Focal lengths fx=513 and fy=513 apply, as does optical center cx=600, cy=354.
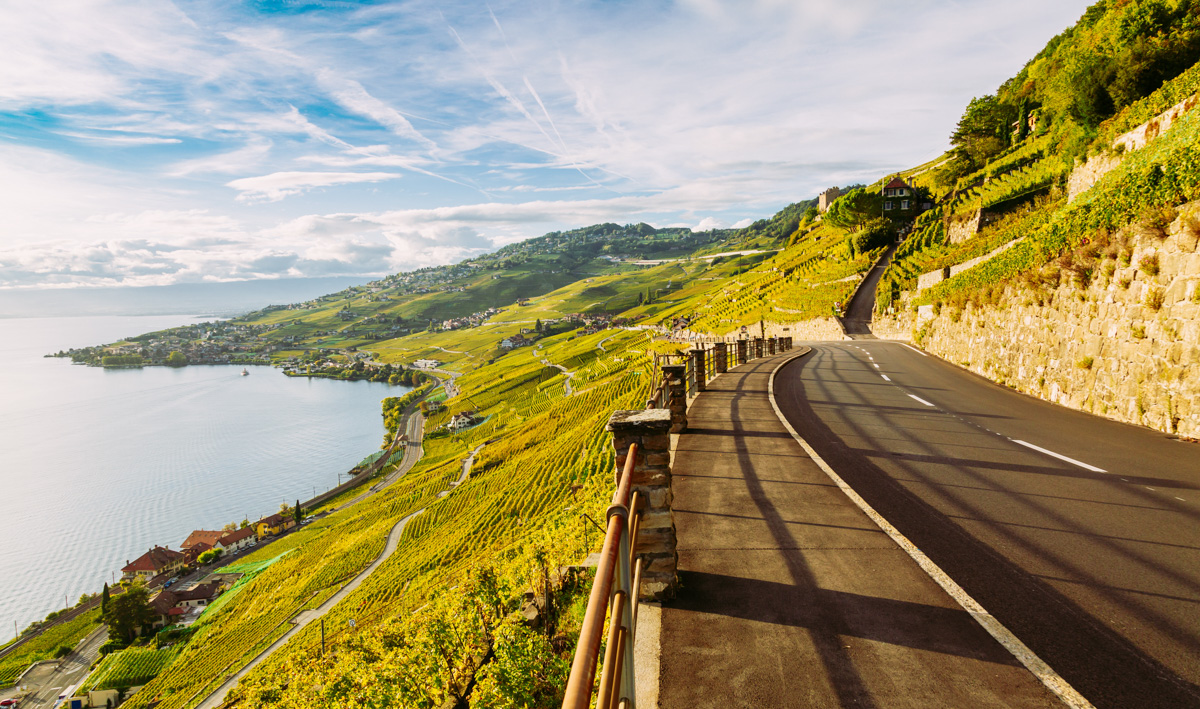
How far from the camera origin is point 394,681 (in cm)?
1021

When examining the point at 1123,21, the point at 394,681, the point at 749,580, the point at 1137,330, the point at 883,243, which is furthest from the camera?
the point at 883,243

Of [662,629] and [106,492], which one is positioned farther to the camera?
[106,492]

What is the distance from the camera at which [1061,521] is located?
20.6ft

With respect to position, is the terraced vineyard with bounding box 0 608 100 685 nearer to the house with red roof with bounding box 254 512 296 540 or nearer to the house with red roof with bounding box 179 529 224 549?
the house with red roof with bounding box 179 529 224 549

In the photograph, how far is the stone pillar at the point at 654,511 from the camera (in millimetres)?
4957

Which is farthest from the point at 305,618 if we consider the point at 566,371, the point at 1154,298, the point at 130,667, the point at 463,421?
the point at 566,371

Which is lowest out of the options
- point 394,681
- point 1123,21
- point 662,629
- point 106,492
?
point 106,492

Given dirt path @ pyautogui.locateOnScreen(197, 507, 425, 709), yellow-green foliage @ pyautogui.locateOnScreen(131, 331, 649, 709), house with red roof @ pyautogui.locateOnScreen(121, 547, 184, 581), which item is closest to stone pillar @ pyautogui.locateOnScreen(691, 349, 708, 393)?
yellow-green foliage @ pyautogui.locateOnScreen(131, 331, 649, 709)

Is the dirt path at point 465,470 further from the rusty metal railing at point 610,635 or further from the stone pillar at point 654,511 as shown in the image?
the rusty metal railing at point 610,635

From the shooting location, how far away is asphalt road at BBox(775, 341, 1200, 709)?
152 inches

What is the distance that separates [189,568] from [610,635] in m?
133

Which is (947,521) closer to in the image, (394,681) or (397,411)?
(394,681)

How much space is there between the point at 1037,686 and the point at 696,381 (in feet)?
52.3

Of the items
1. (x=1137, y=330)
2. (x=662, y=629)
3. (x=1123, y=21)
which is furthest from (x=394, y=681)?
(x=1123, y=21)
